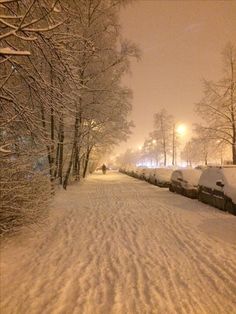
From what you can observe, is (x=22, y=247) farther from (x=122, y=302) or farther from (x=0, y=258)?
(x=122, y=302)

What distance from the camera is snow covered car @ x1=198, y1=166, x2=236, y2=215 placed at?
1056cm

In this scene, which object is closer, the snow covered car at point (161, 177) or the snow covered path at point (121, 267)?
the snow covered path at point (121, 267)

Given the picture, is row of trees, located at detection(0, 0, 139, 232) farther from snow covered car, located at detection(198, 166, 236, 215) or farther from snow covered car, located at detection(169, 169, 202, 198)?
snow covered car, located at detection(169, 169, 202, 198)

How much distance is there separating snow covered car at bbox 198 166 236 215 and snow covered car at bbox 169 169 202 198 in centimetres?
166

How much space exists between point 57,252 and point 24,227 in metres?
1.84

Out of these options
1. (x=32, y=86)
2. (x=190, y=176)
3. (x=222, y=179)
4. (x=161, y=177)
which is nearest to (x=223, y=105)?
(x=161, y=177)

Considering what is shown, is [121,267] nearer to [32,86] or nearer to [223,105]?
[32,86]

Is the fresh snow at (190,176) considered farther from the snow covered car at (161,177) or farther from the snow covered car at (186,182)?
the snow covered car at (161,177)

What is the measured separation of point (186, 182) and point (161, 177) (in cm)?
676

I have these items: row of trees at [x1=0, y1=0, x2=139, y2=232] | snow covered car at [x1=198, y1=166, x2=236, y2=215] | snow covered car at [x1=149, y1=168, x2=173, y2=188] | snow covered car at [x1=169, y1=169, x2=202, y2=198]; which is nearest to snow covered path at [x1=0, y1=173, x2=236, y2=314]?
row of trees at [x1=0, y1=0, x2=139, y2=232]

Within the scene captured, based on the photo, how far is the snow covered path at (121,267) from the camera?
398 centimetres

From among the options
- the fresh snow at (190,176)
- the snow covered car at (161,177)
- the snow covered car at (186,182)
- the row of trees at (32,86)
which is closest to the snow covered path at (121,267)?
the row of trees at (32,86)

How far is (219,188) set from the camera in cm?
1152

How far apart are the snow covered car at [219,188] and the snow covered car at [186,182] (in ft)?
5.45
